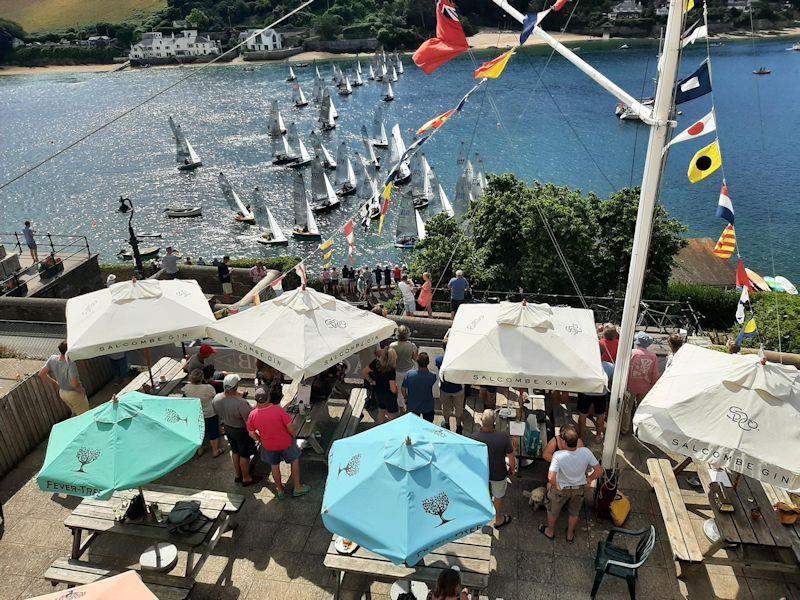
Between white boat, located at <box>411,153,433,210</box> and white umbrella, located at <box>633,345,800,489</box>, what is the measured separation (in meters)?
45.0

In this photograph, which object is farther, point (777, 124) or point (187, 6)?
point (187, 6)

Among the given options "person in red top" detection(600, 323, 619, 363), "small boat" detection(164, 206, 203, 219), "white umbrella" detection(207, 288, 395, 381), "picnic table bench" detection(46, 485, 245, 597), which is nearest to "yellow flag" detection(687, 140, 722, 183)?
"person in red top" detection(600, 323, 619, 363)

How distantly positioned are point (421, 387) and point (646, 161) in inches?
170

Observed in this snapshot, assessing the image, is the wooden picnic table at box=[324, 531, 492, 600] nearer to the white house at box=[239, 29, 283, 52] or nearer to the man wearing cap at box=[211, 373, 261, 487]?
the man wearing cap at box=[211, 373, 261, 487]

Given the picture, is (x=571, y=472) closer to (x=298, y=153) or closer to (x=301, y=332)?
(x=301, y=332)

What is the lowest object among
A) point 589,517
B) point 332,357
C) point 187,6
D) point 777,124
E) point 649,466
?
point 777,124

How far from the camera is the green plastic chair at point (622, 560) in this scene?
673cm

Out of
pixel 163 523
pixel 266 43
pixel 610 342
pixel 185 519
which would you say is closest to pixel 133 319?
pixel 163 523

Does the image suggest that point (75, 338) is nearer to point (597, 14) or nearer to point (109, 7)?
point (597, 14)

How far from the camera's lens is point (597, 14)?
5935 inches

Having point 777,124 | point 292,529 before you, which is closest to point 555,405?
point 292,529

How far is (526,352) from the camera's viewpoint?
847 centimetres

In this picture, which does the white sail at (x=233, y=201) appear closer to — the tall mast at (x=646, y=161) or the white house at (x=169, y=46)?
the tall mast at (x=646, y=161)

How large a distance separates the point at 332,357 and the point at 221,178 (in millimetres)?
48019
